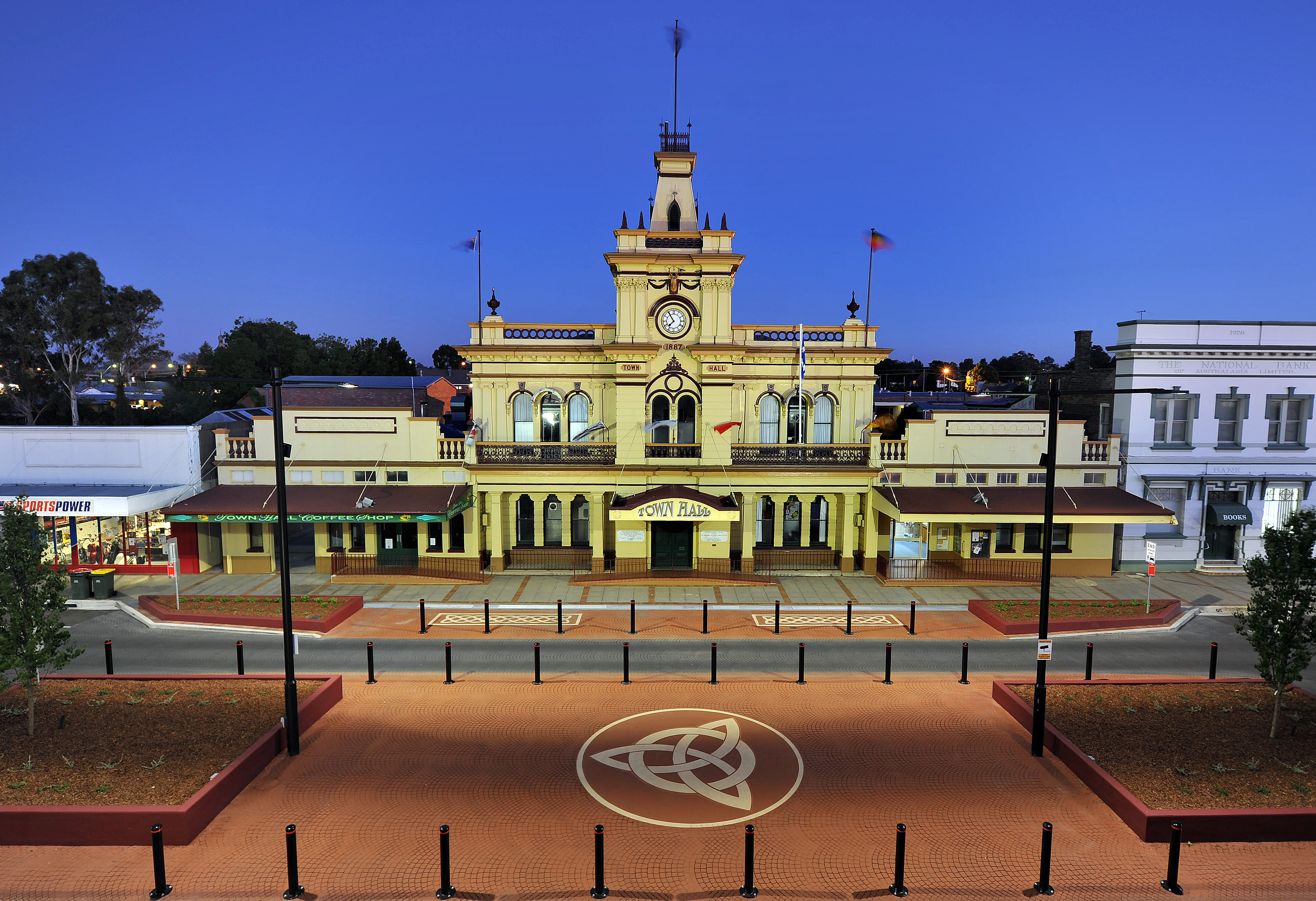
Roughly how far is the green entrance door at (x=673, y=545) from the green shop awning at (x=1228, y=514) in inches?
870

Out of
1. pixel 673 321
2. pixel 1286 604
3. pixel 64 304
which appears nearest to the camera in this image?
pixel 1286 604

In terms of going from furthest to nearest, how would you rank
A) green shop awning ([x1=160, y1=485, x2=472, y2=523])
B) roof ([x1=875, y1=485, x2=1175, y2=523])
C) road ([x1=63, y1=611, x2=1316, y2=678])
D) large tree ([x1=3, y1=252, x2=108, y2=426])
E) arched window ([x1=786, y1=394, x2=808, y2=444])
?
large tree ([x1=3, y1=252, x2=108, y2=426]) → arched window ([x1=786, y1=394, x2=808, y2=444]) → roof ([x1=875, y1=485, x2=1175, y2=523]) → green shop awning ([x1=160, y1=485, x2=472, y2=523]) → road ([x1=63, y1=611, x2=1316, y2=678])

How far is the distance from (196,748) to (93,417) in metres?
52.7

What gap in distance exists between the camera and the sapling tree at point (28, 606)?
43.1ft

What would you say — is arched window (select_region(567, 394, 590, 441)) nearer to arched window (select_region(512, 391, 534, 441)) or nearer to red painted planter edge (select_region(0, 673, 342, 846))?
arched window (select_region(512, 391, 534, 441))

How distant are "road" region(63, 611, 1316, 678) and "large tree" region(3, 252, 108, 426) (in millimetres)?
32695

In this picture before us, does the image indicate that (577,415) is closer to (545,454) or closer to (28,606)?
(545,454)

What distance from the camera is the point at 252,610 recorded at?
22.9m

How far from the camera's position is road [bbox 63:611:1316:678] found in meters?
18.6

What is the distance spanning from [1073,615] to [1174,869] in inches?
568

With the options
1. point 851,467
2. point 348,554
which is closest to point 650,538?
point 851,467

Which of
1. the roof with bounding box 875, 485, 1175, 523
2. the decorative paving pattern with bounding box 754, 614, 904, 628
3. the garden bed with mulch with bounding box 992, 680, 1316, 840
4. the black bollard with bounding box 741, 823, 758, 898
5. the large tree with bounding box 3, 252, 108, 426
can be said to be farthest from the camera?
the large tree with bounding box 3, 252, 108, 426

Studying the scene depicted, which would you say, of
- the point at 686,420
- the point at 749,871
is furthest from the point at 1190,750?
the point at 686,420

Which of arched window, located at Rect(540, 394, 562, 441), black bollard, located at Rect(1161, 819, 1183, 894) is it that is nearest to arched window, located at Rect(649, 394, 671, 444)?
arched window, located at Rect(540, 394, 562, 441)
